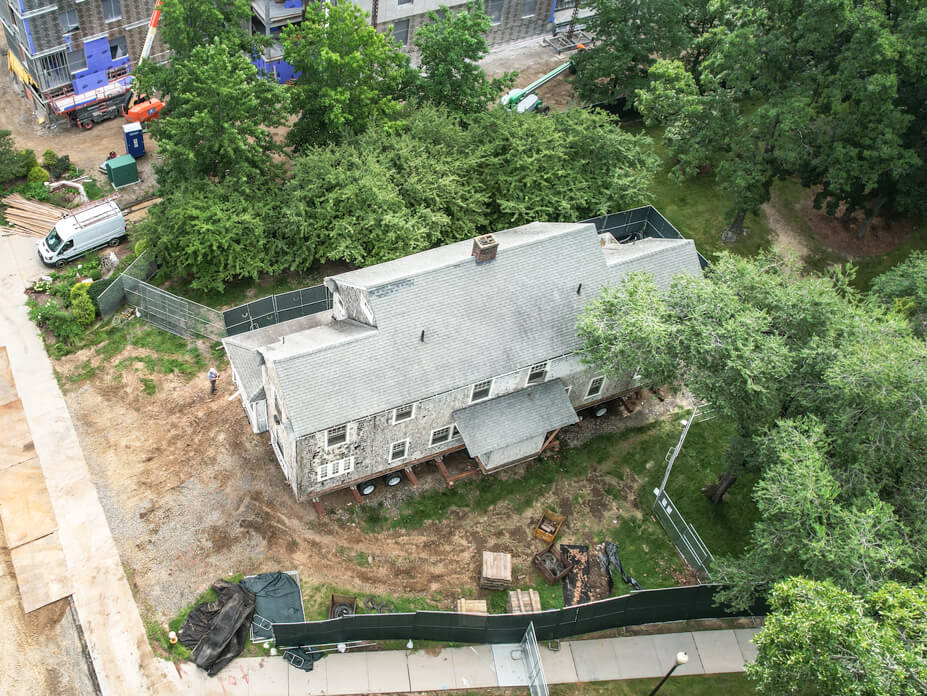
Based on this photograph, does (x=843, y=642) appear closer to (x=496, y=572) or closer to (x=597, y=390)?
(x=496, y=572)

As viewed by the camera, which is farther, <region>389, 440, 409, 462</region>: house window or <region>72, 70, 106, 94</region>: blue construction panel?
<region>72, 70, 106, 94</region>: blue construction panel

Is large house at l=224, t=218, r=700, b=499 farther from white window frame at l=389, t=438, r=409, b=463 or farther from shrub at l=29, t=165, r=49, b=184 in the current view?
shrub at l=29, t=165, r=49, b=184

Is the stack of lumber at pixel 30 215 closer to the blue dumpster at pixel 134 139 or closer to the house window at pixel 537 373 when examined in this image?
the blue dumpster at pixel 134 139

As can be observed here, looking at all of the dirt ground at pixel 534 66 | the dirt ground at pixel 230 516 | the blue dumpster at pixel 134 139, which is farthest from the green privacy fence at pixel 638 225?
the blue dumpster at pixel 134 139

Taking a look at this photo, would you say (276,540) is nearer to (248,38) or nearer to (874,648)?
(874,648)

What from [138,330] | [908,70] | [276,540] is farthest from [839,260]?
[138,330]

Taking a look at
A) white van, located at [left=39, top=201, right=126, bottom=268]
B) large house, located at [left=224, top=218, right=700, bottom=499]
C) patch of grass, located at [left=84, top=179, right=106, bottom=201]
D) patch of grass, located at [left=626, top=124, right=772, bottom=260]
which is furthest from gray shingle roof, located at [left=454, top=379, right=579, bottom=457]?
patch of grass, located at [left=84, top=179, right=106, bottom=201]

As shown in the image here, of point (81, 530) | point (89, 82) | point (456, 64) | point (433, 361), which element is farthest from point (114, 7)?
point (433, 361)
